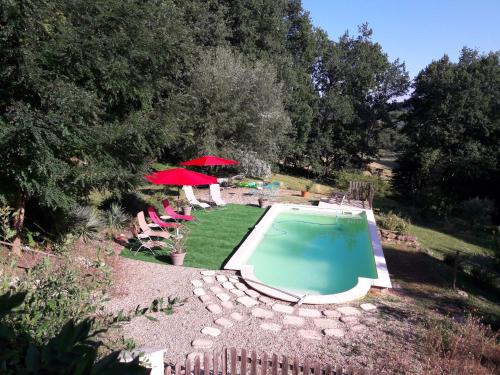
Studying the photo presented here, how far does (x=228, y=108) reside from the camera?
21.7m

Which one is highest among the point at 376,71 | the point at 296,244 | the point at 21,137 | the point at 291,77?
the point at 376,71

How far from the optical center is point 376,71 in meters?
38.3

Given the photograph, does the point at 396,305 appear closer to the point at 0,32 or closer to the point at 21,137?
the point at 21,137

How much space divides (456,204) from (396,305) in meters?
20.4

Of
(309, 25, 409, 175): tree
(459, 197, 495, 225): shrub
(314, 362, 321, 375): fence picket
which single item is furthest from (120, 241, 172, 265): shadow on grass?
(309, 25, 409, 175): tree

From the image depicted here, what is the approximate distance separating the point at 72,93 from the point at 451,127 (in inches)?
1272

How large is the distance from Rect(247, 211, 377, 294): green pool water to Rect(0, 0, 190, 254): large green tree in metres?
4.80

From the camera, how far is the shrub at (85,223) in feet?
31.6

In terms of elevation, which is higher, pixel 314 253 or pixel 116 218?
pixel 116 218

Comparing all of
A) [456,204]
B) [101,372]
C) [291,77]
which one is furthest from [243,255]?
[291,77]

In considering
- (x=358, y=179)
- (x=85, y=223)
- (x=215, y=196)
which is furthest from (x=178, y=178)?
(x=358, y=179)

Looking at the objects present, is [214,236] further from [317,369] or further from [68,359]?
[68,359]

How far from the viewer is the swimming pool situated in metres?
8.86

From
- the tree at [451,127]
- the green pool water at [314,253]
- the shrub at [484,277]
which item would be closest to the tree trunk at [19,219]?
the green pool water at [314,253]
